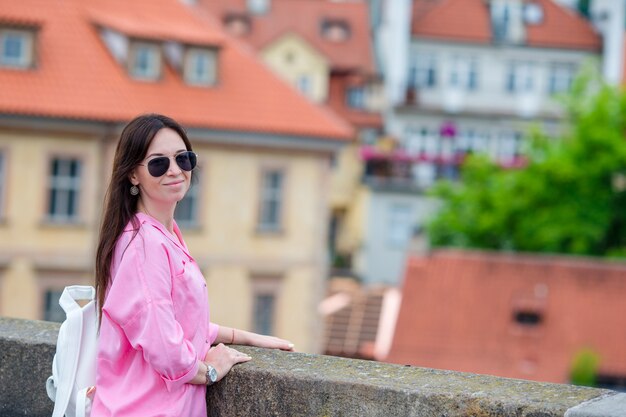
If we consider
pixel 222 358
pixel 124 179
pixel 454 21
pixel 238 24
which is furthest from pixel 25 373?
pixel 454 21

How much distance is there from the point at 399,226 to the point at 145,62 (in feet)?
93.4

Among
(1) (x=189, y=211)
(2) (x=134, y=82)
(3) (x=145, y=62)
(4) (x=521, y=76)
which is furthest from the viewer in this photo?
(4) (x=521, y=76)

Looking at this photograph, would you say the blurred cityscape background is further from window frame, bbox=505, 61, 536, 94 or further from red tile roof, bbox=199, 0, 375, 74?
window frame, bbox=505, 61, 536, 94

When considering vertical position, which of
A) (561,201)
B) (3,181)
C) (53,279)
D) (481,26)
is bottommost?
(53,279)

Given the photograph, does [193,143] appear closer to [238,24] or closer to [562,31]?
[238,24]

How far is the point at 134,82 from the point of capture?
31.2 meters

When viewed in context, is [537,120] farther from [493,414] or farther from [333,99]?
[493,414]

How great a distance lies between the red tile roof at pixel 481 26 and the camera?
63250 millimetres

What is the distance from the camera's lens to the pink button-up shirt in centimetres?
457

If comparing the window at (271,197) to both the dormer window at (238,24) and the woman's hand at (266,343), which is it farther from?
the dormer window at (238,24)

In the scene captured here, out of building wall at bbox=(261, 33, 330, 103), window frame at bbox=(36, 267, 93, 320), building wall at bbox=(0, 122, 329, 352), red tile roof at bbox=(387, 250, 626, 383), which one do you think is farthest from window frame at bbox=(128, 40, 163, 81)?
building wall at bbox=(261, 33, 330, 103)

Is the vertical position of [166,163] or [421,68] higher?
[421,68]

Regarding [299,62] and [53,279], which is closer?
[53,279]

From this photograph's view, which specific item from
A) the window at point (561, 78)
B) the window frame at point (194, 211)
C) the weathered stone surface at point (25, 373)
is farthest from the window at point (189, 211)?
the window at point (561, 78)
